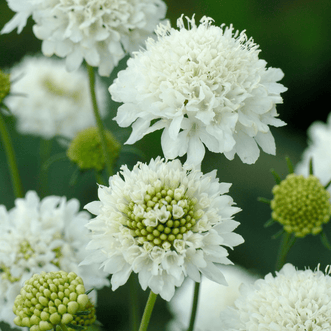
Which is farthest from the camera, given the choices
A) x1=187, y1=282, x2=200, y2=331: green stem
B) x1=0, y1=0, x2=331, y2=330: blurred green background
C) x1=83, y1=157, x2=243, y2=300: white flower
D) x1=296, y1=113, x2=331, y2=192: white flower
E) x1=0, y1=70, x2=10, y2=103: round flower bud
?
x1=0, y1=0, x2=331, y2=330: blurred green background

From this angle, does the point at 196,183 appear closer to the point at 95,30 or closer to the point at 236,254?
the point at 95,30

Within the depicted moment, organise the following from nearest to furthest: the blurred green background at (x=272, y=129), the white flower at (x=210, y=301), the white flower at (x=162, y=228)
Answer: the white flower at (x=162, y=228) < the white flower at (x=210, y=301) < the blurred green background at (x=272, y=129)

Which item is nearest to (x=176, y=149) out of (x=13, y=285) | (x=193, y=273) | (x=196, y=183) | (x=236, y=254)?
(x=196, y=183)

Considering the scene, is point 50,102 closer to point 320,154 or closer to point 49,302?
point 320,154

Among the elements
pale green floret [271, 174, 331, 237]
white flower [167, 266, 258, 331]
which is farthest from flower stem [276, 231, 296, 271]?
white flower [167, 266, 258, 331]

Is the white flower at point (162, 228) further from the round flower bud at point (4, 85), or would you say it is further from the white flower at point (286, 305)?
the round flower bud at point (4, 85)

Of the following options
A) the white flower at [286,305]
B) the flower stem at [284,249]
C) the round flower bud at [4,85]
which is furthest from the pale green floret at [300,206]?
the round flower bud at [4,85]

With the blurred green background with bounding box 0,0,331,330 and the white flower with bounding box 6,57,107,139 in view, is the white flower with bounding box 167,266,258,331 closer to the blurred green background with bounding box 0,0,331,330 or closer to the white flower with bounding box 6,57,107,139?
the blurred green background with bounding box 0,0,331,330
